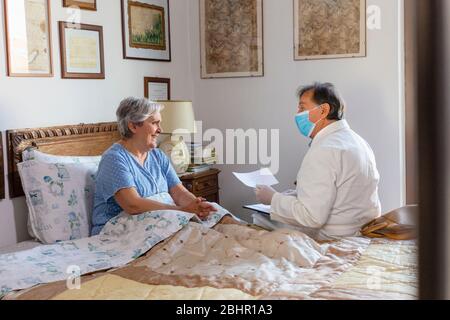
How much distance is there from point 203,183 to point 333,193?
1.40 meters

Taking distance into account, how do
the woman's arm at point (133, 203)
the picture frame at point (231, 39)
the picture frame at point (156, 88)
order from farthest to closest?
the picture frame at point (231, 39)
the picture frame at point (156, 88)
the woman's arm at point (133, 203)

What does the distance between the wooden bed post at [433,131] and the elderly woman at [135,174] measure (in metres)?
1.97

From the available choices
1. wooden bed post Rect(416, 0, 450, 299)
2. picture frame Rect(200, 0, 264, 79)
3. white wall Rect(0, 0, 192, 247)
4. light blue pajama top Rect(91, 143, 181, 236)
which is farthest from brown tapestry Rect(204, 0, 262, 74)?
wooden bed post Rect(416, 0, 450, 299)

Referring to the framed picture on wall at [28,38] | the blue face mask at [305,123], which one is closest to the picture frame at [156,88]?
the framed picture on wall at [28,38]

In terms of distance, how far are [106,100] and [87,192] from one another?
811 millimetres

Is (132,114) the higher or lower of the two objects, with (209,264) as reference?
higher

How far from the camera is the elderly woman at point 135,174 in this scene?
238 centimetres

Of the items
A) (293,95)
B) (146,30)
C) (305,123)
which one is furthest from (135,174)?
(293,95)

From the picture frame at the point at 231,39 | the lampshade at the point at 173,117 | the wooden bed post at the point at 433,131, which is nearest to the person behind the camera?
the wooden bed post at the point at 433,131

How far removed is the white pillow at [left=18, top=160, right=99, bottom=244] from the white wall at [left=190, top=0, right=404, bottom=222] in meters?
1.61

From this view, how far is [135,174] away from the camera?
251 centimetres

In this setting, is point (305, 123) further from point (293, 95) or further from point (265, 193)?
point (293, 95)

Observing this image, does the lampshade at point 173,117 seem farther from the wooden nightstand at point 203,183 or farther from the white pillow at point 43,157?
the white pillow at point 43,157
